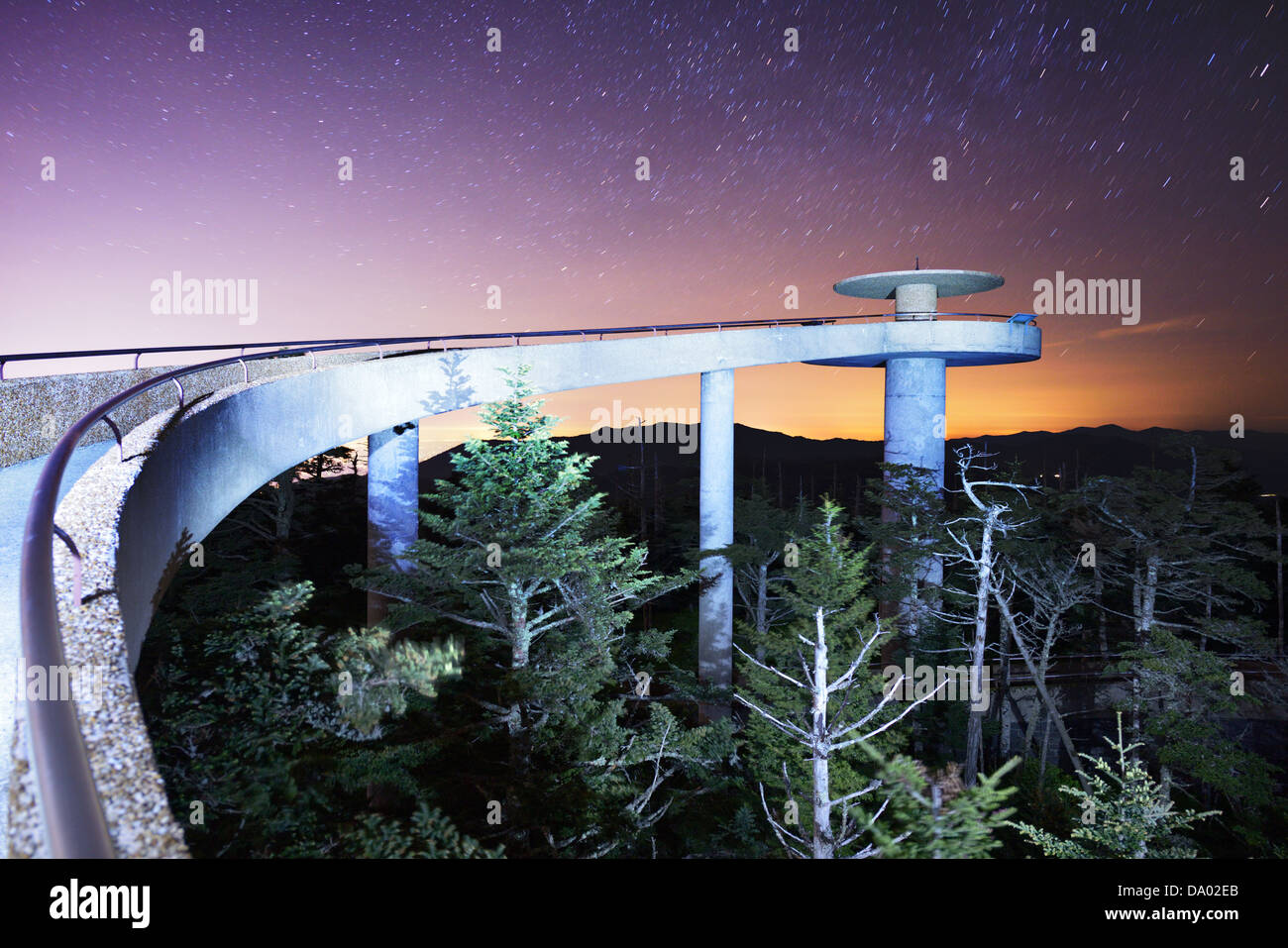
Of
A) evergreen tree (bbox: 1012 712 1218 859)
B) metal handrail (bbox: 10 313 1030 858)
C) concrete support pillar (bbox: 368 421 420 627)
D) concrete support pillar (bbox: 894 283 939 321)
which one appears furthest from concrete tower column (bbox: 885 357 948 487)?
metal handrail (bbox: 10 313 1030 858)

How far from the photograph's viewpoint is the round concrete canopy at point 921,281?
23109 millimetres

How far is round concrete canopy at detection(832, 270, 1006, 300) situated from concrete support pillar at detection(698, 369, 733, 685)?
6.90m

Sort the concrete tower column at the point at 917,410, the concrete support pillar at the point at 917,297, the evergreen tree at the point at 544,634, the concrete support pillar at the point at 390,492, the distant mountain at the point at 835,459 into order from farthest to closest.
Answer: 1. the distant mountain at the point at 835,459
2. the concrete tower column at the point at 917,410
3. the concrete support pillar at the point at 917,297
4. the concrete support pillar at the point at 390,492
5. the evergreen tree at the point at 544,634

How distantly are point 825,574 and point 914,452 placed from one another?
10.2 meters

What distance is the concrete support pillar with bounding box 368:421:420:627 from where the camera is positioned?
1755cm

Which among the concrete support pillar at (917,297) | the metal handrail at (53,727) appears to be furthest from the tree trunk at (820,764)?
the concrete support pillar at (917,297)

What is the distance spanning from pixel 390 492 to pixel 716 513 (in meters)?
9.21

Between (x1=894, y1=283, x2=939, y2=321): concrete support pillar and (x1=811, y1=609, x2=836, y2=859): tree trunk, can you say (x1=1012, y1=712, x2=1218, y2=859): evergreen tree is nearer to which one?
(x1=811, y1=609, x2=836, y2=859): tree trunk

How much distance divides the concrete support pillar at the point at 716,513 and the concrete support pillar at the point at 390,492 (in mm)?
8219

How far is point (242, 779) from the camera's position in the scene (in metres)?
5.94

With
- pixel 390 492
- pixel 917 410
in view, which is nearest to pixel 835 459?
pixel 917 410

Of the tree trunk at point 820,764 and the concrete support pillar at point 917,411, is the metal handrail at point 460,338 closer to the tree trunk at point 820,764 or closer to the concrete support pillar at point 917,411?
the concrete support pillar at point 917,411

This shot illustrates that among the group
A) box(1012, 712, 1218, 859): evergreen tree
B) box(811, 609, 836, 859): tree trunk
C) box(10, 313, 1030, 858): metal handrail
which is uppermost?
box(10, 313, 1030, 858): metal handrail
